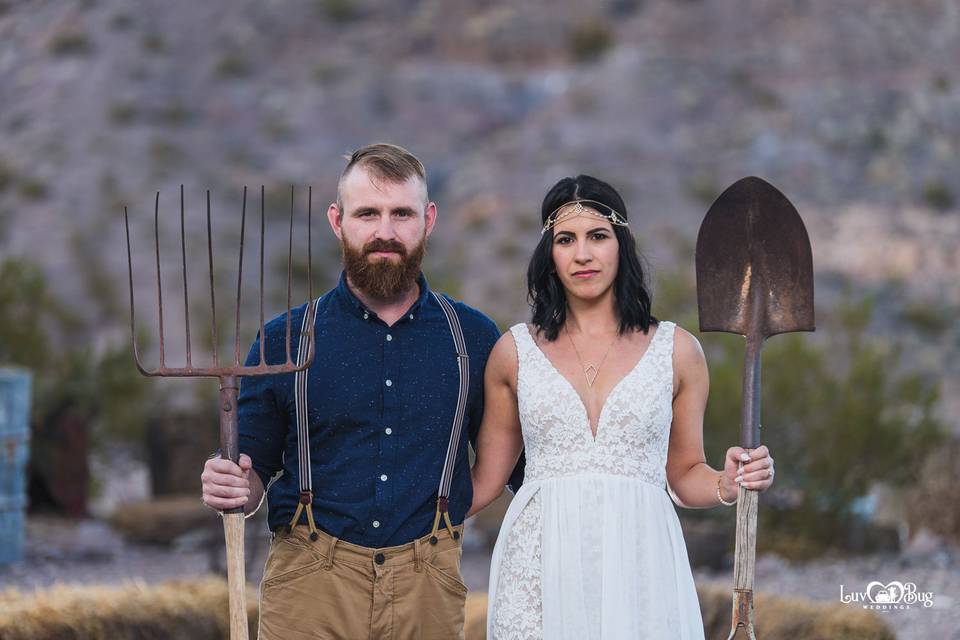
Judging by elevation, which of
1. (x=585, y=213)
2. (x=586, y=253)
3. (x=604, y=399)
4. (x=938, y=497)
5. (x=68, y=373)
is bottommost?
(x=938, y=497)

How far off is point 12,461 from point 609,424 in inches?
311

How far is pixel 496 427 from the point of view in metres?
3.81

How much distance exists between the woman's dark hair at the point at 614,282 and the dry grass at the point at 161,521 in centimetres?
829

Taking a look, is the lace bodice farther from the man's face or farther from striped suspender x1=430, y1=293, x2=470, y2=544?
the man's face

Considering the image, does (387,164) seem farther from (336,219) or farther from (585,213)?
(585,213)

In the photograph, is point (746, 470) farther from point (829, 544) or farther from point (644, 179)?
point (644, 179)

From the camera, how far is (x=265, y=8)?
38969 millimetres

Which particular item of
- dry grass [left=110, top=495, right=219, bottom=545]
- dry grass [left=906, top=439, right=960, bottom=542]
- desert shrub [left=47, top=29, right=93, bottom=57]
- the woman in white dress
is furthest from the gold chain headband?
desert shrub [left=47, top=29, right=93, bottom=57]

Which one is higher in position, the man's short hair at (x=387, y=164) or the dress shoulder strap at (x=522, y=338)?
the man's short hair at (x=387, y=164)

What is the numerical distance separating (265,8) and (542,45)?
8.54m

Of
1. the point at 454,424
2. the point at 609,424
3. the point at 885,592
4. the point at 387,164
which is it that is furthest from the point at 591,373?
the point at 885,592

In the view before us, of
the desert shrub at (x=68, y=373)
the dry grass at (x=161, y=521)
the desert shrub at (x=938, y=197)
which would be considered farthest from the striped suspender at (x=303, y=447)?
the desert shrub at (x=938, y=197)

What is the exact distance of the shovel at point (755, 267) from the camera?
3795 mm

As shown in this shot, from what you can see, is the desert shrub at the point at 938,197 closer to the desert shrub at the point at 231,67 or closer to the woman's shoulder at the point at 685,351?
the desert shrub at the point at 231,67
